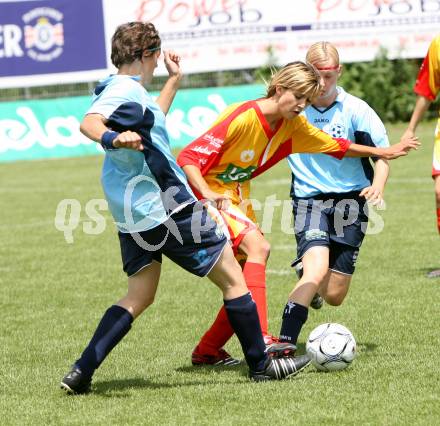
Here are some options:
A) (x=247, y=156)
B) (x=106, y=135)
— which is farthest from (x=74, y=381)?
(x=247, y=156)

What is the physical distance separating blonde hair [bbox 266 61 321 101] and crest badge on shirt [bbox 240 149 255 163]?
0.39 metres

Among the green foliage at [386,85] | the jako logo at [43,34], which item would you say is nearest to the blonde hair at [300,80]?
the jako logo at [43,34]

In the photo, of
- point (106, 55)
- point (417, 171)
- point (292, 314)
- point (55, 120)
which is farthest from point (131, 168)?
point (106, 55)

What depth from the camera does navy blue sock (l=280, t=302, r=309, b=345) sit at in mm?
5648

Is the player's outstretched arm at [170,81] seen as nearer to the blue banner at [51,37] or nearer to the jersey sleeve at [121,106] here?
the jersey sleeve at [121,106]

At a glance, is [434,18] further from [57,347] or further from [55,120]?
[57,347]

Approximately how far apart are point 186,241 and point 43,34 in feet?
57.5

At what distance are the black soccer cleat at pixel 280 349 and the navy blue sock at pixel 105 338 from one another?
2.75 feet

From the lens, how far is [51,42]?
71.4 feet

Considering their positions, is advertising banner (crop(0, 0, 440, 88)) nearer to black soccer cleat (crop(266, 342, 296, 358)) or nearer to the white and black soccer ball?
the white and black soccer ball

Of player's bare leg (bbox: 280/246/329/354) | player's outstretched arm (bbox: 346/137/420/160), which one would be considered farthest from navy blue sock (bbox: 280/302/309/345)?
player's outstretched arm (bbox: 346/137/420/160)

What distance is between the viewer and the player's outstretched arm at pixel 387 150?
5797 mm

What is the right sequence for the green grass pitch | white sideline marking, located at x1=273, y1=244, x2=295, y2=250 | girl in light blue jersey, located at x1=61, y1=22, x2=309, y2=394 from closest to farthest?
the green grass pitch, girl in light blue jersey, located at x1=61, y1=22, x2=309, y2=394, white sideline marking, located at x1=273, y1=244, x2=295, y2=250

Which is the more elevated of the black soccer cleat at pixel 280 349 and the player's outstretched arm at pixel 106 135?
the player's outstretched arm at pixel 106 135
